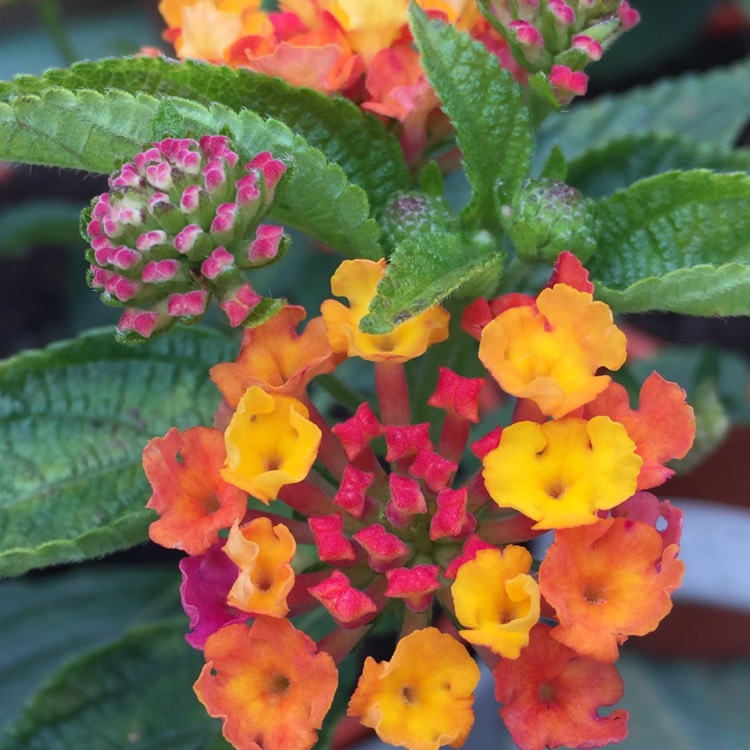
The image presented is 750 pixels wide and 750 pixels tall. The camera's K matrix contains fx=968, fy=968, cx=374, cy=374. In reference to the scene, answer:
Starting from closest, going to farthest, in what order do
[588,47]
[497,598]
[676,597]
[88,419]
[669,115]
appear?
[497,598], [588,47], [88,419], [669,115], [676,597]

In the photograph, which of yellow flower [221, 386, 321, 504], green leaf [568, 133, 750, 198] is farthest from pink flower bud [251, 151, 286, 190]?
green leaf [568, 133, 750, 198]

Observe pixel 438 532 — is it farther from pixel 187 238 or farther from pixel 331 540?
pixel 187 238

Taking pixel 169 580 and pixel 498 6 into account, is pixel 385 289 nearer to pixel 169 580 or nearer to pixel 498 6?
pixel 498 6

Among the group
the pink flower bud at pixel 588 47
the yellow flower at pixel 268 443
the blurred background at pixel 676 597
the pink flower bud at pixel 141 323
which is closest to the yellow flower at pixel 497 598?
the yellow flower at pixel 268 443

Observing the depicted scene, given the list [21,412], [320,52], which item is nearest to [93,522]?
[21,412]

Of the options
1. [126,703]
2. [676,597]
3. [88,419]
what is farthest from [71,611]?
[676,597]

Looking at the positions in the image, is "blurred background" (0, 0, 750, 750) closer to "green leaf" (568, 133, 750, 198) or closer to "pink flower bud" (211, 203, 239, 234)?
"green leaf" (568, 133, 750, 198)

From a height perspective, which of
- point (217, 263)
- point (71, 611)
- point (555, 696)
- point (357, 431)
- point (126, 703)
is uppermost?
point (217, 263)
